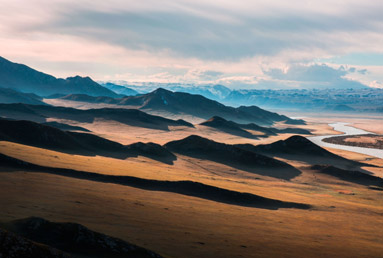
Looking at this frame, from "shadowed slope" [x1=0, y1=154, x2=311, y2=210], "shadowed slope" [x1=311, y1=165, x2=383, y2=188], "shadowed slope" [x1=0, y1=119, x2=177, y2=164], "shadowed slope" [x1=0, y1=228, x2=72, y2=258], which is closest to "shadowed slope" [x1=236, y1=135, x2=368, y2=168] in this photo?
"shadowed slope" [x1=311, y1=165, x2=383, y2=188]

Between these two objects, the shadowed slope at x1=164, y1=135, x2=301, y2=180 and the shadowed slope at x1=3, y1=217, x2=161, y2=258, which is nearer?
the shadowed slope at x1=3, y1=217, x2=161, y2=258

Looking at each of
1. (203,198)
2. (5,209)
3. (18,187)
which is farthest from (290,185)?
(5,209)

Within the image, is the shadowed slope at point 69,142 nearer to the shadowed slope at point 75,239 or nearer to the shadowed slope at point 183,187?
the shadowed slope at point 183,187

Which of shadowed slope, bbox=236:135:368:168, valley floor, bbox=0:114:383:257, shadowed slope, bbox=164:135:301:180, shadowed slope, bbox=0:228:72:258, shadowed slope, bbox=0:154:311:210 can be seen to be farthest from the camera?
shadowed slope, bbox=236:135:368:168

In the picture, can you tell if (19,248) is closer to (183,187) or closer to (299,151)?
(183,187)

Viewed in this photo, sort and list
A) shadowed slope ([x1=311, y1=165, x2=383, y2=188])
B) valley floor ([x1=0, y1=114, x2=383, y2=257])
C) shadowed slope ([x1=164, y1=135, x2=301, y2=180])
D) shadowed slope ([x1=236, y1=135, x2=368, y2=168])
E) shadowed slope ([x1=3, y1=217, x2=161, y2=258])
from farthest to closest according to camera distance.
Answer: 1. shadowed slope ([x1=236, y1=135, x2=368, y2=168])
2. shadowed slope ([x1=164, y1=135, x2=301, y2=180])
3. shadowed slope ([x1=311, y1=165, x2=383, y2=188])
4. valley floor ([x1=0, y1=114, x2=383, y2=257])
5. shadowed slope ([x1=3, y1=217, x2=161, y2=258])

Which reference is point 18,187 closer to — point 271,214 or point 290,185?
point 271,214

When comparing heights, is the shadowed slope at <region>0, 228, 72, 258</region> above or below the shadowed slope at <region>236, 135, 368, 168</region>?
below

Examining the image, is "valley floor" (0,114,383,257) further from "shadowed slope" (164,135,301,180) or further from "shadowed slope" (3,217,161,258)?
"shadowed slope" (164,135,301,180)
